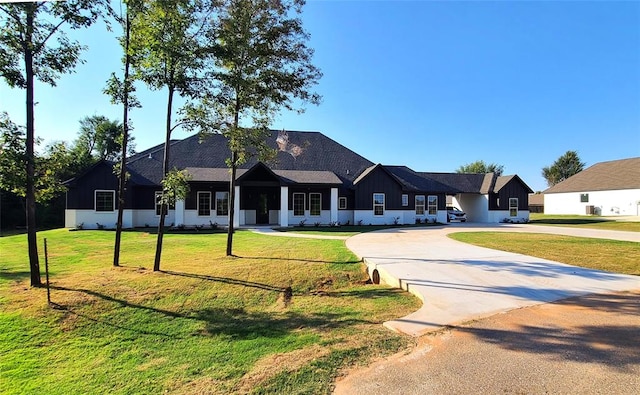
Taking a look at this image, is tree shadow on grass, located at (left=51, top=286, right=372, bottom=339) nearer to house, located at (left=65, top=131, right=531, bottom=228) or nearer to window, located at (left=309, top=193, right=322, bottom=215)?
house, located at (left=65, top=131, right=531, bottom=228)

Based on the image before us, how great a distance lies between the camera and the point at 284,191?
2181cm

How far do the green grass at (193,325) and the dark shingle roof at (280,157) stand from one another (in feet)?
44.7

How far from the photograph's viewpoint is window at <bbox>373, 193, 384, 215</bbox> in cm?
2498

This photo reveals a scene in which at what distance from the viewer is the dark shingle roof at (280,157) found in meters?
23.4

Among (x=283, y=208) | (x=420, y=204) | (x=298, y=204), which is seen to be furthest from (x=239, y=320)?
(x=420, y=204)

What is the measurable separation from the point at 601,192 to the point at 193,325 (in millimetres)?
48201

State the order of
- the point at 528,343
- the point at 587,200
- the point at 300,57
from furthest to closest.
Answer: the point at 587,200
the point at 300,57
the point at 528,343

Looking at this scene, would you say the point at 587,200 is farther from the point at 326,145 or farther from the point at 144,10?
the point at 144,10

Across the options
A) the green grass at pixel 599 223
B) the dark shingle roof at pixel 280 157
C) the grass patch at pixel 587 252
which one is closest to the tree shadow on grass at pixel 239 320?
the grass patch at pixel 587 252

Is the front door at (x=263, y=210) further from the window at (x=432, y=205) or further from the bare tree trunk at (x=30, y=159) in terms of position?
the bare tree trunk at (x=30, y=159)

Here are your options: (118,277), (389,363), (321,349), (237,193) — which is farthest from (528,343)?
(237,193)

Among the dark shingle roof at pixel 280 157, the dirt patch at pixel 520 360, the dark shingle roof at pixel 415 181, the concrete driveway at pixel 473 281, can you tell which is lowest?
the dirt patch at pixel 520 360

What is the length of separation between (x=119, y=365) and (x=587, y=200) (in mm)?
50562

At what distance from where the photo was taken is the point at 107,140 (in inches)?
1785
